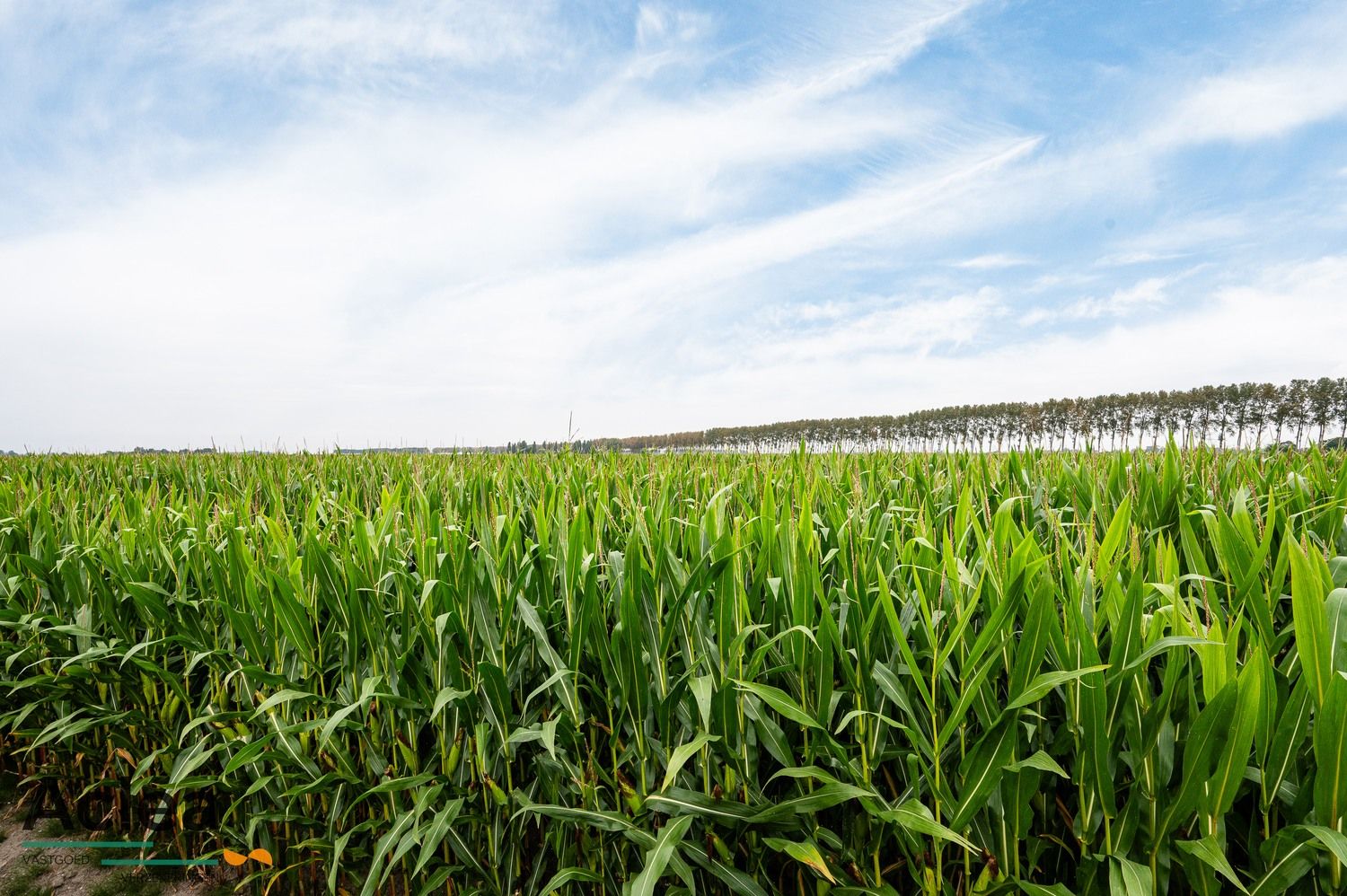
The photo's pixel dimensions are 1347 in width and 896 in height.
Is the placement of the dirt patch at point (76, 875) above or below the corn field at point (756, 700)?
below

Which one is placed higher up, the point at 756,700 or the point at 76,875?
the point at 756,700

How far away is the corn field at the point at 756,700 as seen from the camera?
143cm

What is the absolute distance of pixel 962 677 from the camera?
1.49 meters

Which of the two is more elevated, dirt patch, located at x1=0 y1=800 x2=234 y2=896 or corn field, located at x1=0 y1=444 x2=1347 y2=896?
corn field, located at x1=0 y1=444 x2=1347 y2=896

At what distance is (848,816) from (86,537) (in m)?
3.80

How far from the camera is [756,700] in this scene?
1747 mm

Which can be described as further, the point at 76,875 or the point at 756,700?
the point at 76,875

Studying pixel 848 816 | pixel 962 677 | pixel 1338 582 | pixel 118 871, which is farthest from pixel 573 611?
pixel 118 871

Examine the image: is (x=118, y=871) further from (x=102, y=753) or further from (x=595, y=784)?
(x=595, y=784)

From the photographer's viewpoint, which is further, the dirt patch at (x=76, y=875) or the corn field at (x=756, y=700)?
the dirt patch at (x=76, y=875)

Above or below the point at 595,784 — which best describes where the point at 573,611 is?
above

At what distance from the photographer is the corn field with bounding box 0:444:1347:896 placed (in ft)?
4.70

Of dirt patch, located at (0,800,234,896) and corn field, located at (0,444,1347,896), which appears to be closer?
corn field, located at (0,444,1347,896)

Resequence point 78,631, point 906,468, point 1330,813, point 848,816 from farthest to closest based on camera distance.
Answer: point 906,468
point 78,631
point 848,816
point 1330,813
